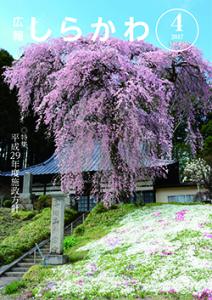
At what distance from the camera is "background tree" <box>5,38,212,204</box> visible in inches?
643

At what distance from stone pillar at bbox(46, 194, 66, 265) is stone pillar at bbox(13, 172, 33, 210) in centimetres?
1311

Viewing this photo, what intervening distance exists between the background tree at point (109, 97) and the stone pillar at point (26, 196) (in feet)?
27.3

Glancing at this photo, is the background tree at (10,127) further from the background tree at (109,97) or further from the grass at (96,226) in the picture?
the grass at (96,226)

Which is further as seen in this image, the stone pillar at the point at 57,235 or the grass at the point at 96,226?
the grass at the point at 96,226

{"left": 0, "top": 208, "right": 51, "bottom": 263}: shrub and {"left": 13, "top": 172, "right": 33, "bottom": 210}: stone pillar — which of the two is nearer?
{"left": 0, "top": 208, "right": 51, "bottom": 263}: shrub

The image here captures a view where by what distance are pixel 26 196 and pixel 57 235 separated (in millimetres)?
14437

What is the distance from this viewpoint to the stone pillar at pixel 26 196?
25.7 metres

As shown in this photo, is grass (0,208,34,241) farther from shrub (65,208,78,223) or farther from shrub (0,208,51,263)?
shrub (65,208,78,223)

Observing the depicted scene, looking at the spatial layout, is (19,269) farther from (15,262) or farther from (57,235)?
(57,235)

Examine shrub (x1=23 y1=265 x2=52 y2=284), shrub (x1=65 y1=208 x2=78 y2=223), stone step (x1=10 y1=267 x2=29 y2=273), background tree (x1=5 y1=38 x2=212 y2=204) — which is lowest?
stone step (x1=10 y1=267 x2=29 y2=273)

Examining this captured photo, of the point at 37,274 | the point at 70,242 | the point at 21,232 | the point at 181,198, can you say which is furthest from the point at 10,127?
the point at 37,274

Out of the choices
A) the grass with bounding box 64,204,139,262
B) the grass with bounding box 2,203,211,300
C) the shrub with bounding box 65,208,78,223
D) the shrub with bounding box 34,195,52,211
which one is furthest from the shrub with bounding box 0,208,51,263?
the shrub with bounding box 34,195,52,211

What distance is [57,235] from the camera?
12312 mm

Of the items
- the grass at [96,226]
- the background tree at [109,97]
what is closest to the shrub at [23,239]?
the grass at [96,226]
